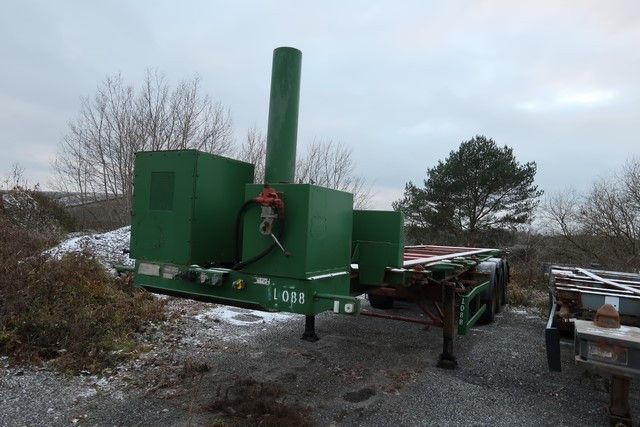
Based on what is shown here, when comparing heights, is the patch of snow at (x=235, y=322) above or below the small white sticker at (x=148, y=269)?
below

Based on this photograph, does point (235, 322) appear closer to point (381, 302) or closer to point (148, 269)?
point (381, 302)

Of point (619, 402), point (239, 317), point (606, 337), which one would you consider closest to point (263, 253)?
point (606, 337)

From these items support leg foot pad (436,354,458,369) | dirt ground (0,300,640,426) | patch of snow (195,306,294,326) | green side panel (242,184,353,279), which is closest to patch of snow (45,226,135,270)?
patch of snow (195,306,294,326)

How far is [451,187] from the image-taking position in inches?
1077

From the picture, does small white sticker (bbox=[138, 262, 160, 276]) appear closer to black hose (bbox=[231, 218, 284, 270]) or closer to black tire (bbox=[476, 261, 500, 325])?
black hose (bbox=[231, 218, 284, 270])

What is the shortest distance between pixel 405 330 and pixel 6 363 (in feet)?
18.2

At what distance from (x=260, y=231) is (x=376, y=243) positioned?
159 cm

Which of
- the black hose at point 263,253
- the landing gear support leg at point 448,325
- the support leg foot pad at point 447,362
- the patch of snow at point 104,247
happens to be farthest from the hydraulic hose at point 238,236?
the patch of snow at point 104,247

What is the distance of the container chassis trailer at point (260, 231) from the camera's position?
3.68 metres

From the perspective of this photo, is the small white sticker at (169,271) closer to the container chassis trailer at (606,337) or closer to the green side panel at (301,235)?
the green side panel at (301,235)

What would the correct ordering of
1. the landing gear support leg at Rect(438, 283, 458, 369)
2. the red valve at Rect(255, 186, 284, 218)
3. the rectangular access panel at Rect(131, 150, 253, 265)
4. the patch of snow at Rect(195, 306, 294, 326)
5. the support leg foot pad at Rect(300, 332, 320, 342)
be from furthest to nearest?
1. the patch of snow at Rect(195, 306, 294, 326)
2. the support leg foot pad at Rect(300, 332, 320, 342)
3. the landing gear support leg at Rect(438, 283, 458, 369)
4. the rectangular access panel at Rect(131, 150, 253, 265)
5. the red valve at Rect(255, 186, 284, 218)

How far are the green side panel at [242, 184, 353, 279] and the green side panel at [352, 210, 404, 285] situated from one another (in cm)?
74

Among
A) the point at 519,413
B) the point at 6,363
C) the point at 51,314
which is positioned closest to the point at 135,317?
the point at 51,314

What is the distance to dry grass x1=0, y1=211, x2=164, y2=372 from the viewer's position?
5.30 m
